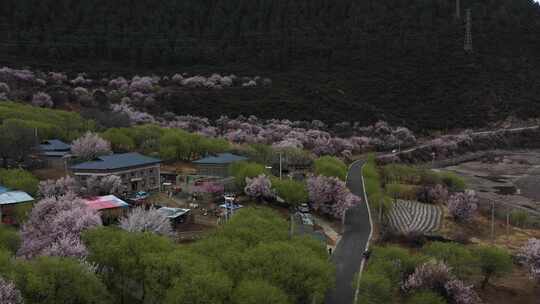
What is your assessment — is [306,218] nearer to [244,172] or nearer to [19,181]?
[244,172]

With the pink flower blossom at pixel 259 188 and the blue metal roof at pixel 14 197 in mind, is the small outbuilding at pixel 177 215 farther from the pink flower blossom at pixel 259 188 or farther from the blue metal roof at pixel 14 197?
the blue metal roof at pixel 14 197

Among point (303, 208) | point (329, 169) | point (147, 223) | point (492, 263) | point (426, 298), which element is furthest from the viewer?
point (329, 169)

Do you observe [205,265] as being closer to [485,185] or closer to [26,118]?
[26,118]

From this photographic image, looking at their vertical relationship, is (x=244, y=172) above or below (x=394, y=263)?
above

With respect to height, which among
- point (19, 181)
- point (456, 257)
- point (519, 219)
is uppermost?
point (19, 181)

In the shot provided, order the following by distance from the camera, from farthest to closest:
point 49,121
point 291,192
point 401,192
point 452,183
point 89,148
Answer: point 49,121 < point 452,183 < point 401,192 < point 89,148 < point 291,192

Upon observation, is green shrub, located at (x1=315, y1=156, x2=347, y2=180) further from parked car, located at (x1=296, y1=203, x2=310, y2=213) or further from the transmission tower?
the transmission tower

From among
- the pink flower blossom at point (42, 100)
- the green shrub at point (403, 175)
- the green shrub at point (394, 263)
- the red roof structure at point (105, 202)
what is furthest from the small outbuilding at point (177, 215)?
the pink flower blossom at point (42, 100)

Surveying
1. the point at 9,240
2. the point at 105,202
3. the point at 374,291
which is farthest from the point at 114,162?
the point at 374,291
